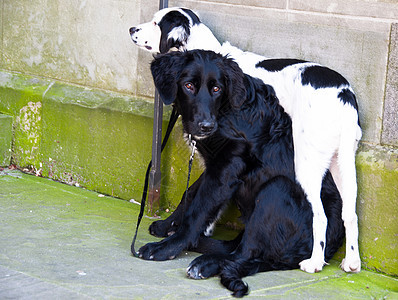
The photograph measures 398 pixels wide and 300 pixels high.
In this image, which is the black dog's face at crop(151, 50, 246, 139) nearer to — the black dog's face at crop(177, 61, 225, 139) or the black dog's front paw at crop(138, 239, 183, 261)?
the black dog's face at crop(177, 61, 225, 139)

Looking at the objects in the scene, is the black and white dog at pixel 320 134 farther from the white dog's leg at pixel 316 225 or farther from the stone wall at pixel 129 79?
the stone wall at pixel 129 79

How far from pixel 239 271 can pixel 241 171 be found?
0.62 m

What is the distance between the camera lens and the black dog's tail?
3.52 m

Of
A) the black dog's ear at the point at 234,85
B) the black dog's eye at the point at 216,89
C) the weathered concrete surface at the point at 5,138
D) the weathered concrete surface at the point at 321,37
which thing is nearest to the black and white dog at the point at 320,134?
the weathered concrete surface at the point at 321,37

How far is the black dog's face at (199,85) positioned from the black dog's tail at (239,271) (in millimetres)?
766

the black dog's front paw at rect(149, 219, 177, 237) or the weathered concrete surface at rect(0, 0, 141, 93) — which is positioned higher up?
the weathered concrete surface at rect(0, 0, 141, 93)

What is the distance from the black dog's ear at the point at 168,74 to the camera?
3986mm

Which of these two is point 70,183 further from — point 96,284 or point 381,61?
point 381,61

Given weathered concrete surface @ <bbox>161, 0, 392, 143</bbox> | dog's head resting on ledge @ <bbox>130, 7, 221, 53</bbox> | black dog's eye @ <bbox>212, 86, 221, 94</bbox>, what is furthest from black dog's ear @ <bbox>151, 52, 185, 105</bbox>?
weathered concrete surface @ <bbox>161, 0, 392, 143</bbox>

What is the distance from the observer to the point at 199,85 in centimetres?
394

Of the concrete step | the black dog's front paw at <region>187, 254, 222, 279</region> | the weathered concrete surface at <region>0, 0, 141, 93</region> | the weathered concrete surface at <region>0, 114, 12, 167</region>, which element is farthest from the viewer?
the weathered concrete surface at <region>0, 114, 12, 167</region>

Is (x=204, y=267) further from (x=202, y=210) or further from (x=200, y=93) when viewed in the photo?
(x=200, y=93)

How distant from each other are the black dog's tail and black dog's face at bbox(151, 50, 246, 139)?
766 millimetres

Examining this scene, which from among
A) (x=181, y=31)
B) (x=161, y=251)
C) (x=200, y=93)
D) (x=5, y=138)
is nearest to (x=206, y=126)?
(x=200, y=93)
